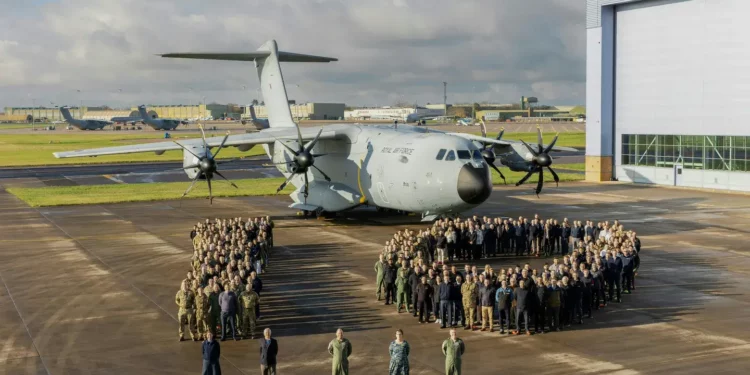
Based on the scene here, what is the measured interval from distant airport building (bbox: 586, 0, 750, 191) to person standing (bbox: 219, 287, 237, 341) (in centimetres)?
4062

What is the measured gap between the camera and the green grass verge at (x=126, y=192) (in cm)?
4669

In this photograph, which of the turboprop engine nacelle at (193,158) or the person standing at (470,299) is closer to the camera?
the person standing at (470,299)

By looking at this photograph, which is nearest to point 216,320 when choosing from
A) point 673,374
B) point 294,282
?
point 294,282

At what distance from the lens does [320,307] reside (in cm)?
2066

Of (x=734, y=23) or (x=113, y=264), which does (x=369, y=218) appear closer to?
(x=113, y=264)

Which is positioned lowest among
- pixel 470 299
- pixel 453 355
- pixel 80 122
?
pixel 453 355

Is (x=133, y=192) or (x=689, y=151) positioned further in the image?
(x=689, y=151)

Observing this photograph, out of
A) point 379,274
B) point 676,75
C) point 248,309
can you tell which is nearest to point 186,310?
point 248,309

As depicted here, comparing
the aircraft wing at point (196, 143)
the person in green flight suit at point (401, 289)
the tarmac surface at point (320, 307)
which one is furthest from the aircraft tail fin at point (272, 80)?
the person in green flight suit at point (401, 289)

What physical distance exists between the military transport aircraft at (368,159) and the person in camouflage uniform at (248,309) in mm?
13602

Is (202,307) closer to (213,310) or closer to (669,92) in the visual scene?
(213,310)

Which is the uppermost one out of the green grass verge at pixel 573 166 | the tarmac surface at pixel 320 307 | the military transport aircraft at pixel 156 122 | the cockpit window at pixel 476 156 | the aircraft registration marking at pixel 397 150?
the military transport aircraft at pixel 156 122

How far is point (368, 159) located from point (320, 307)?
47.9 feet

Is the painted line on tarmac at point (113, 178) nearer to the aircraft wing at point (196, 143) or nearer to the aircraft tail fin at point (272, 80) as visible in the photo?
the aircraft tail fin at point (272, 80)
